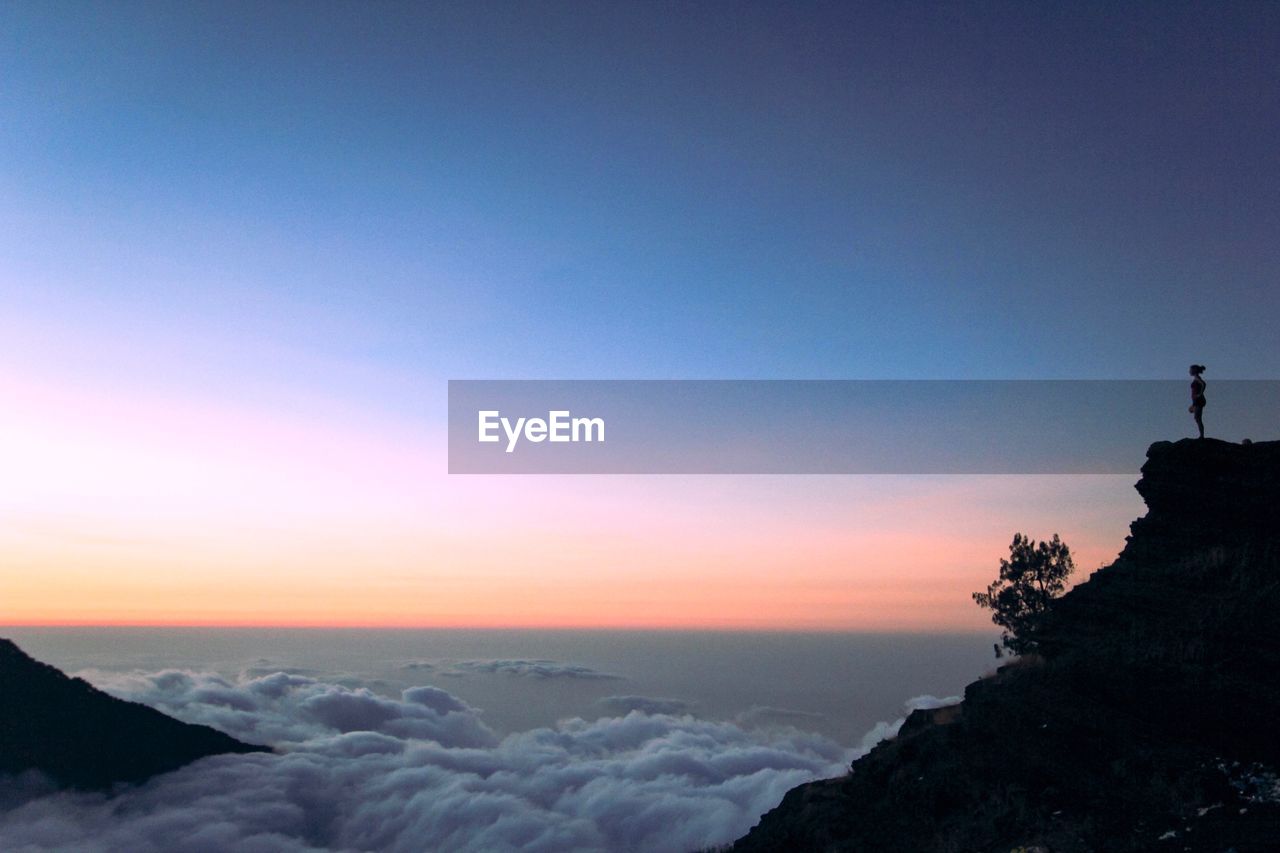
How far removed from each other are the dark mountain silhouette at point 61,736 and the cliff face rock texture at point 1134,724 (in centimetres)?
21556

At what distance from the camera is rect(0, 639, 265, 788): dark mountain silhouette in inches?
7421

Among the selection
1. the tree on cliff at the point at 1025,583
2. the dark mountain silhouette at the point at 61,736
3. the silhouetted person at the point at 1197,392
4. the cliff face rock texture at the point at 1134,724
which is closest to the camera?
the cliff face rock texture at the point at 1134,724

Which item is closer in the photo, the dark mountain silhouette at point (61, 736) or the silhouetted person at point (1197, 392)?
the silhouetted person at point (1197, 392)

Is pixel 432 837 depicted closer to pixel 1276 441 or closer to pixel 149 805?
pixel 149 805

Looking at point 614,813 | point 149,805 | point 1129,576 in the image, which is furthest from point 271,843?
point 1129,576

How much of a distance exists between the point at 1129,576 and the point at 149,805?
212 meters

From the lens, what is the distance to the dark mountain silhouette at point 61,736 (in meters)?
188

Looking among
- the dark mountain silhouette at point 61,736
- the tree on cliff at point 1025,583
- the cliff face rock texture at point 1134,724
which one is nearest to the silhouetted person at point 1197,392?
the cliff face rock texture at point 1134,724

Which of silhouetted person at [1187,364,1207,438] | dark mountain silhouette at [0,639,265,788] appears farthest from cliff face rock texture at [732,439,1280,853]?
dark mountain silhouette at [0,639,265,788]

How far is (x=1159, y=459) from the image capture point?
25.9 meters

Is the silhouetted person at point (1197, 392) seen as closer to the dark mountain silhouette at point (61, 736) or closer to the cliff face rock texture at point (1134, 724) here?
the cliff face rock texture at point (1134, 724)

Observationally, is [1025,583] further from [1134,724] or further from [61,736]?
[61,736]

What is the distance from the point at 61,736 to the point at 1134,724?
230950 millimetres

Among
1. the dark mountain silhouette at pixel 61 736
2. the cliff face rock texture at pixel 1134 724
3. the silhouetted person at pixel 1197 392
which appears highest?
the silhouetted person at pixel 1197 392
